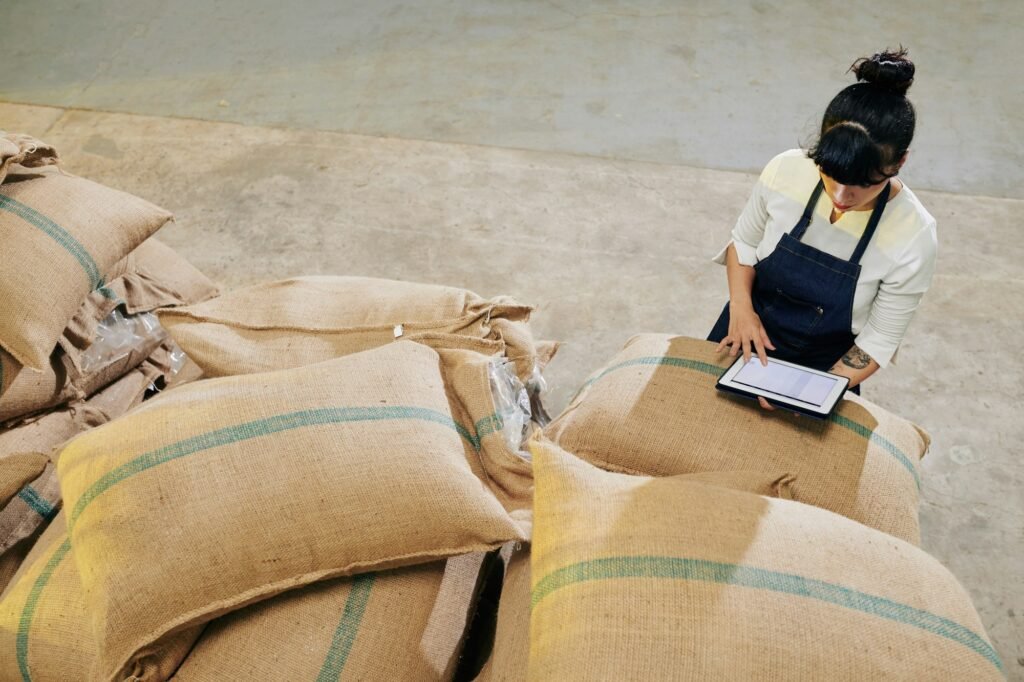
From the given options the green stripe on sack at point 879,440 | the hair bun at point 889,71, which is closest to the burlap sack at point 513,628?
the green stripe on sack at point 879,440

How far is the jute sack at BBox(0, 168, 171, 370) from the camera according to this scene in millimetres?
1677

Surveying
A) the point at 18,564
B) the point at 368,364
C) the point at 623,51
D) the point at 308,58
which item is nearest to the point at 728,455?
the point at 368,364

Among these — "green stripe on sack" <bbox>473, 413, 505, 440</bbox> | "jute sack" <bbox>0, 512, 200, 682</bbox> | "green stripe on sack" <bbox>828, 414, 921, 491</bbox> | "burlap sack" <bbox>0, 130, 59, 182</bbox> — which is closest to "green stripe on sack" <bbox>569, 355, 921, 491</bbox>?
"green stripe on sack" <bbox>828, 414, 921, 491</bbox>

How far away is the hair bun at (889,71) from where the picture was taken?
1397mm

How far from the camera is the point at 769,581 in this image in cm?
114

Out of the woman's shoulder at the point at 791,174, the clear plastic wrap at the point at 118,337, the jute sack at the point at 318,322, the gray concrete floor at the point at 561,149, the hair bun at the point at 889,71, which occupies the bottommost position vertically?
the gray concrete floor at the point at 561,149

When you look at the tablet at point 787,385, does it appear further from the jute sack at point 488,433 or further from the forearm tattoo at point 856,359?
the jute sack at point 488,433

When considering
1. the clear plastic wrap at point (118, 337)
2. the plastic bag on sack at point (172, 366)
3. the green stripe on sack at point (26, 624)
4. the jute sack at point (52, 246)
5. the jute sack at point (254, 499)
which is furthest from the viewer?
the plastic bag on sack at point (172, 366)

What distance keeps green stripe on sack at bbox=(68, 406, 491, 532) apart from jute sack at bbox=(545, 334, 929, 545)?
0.42m

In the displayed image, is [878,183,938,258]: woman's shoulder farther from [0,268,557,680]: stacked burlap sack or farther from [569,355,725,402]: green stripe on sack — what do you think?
[0,268,557,680]: stacked burlap sack

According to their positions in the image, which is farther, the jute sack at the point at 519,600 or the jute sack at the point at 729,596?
the jute sack at the point at 519,600

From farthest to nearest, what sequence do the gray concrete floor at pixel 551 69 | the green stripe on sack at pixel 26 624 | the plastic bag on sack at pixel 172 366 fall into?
the gray concrete floor at pixel 551 69 → the plastic bag on sack at pixel 172 366 → the green stripe on sack at pixel 26 624

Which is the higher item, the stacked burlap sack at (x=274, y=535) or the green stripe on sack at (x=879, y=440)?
the stacked burlap sack at (x=274, y=535)

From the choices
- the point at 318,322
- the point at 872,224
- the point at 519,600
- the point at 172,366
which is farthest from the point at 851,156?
the point at 172,366
